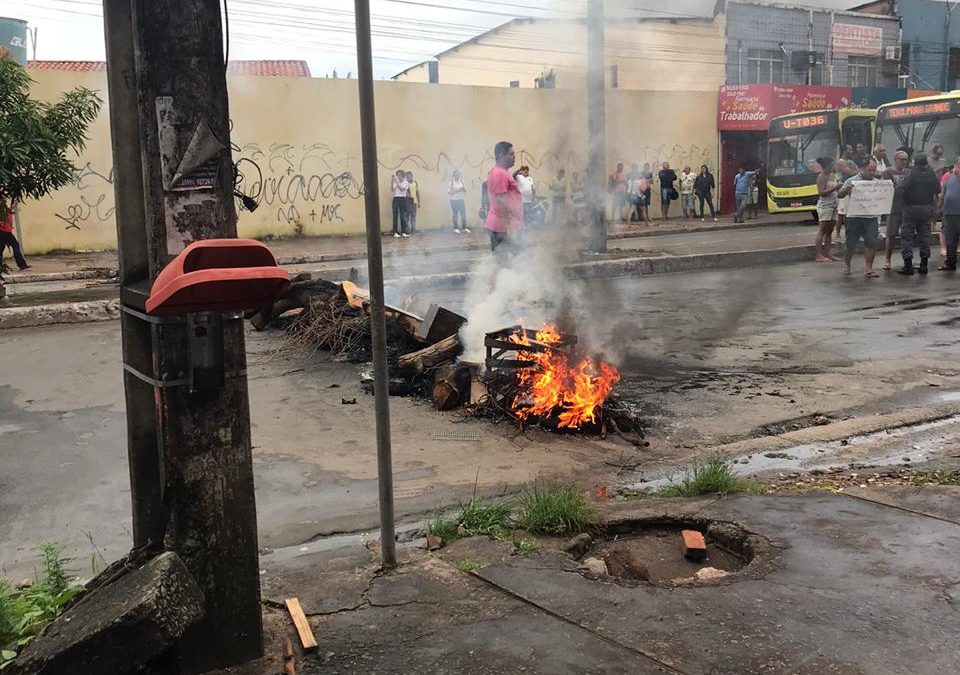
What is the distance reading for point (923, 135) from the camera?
812 inches

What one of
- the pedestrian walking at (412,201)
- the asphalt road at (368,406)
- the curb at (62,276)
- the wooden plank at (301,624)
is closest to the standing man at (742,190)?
the pedestrian walking at (412,201)

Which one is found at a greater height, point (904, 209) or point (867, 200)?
point (867, 200)

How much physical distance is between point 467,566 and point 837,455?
114 inches

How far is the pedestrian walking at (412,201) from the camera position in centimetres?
2023

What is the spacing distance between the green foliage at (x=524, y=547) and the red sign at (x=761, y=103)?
23.7 m

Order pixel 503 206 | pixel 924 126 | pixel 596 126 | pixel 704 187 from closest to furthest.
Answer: pixel 503 206, pixel 596 126, pixel 924 126, pixel 704 187

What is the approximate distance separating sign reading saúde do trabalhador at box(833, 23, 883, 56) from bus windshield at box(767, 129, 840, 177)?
36.7ft

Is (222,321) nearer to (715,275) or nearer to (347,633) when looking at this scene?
(347,633)

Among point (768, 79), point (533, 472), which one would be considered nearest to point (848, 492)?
point (533, 472)

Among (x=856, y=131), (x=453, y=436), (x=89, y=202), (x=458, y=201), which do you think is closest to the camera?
(x=453, y=436)

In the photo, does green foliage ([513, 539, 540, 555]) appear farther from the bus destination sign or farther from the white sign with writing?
the bus destination sign

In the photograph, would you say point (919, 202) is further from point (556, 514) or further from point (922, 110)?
point (556, 514)

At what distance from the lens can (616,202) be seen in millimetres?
19656

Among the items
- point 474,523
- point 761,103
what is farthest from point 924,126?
point 474,523
